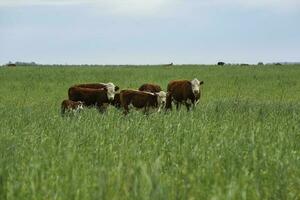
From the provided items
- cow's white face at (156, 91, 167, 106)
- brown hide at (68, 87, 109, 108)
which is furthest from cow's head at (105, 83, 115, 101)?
cow's white face at (156, 91, 167, 106)

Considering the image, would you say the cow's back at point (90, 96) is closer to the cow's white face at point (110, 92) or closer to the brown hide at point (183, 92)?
the cow's white face at point (110, 92)

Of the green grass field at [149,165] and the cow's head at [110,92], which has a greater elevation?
the green grass field at [149,165]

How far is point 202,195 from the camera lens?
11.2ft

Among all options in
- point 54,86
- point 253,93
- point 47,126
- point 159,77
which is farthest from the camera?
point 159,77

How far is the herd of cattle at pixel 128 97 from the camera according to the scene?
46.2 feet

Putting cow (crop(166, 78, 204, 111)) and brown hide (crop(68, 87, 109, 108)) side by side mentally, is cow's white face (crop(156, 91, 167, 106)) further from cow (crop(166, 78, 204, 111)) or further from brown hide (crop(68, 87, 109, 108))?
cow (crop(166, 78, 204, 111))

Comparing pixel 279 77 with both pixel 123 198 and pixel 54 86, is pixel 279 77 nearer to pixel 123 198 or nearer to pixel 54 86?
pixel 54 86

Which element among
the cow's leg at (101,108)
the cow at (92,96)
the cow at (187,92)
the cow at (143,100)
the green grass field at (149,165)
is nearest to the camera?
the green grass field at (149,165)

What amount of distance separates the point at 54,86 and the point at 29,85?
5.86ft

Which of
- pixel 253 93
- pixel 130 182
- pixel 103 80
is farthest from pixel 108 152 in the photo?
pixel 103 80

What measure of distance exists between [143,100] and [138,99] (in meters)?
0.18

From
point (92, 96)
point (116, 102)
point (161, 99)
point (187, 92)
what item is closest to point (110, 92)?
point (116, 102)

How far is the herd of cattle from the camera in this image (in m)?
14.1

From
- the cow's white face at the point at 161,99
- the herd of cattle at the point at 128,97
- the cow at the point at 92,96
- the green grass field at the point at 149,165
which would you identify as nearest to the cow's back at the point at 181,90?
the herd of cattle at the point at 128,97
